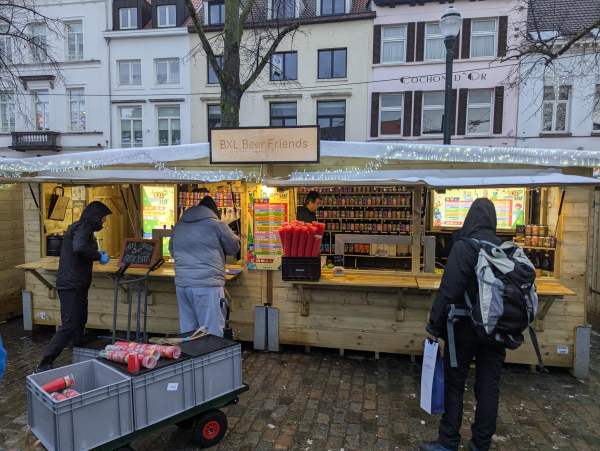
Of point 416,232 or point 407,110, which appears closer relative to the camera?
point 416,232

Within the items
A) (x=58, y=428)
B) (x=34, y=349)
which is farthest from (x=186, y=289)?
(x=34, y=349)

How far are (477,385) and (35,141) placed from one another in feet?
69.0

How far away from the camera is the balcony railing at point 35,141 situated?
17.6 meters

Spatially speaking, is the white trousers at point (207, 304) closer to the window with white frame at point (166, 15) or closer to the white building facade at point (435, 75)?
the white building facade at point (435, 75)

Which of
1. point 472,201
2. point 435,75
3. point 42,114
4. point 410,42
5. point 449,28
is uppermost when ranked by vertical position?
point 410,42

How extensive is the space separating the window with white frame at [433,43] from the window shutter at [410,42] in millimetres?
536

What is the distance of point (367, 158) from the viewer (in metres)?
4.75

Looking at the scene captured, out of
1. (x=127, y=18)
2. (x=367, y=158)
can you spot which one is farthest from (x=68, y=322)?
(x=127, y=18)

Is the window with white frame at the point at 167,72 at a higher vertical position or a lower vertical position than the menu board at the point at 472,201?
higher

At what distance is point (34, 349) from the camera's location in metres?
5.29

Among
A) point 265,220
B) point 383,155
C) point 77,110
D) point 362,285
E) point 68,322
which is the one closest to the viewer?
point 68,322

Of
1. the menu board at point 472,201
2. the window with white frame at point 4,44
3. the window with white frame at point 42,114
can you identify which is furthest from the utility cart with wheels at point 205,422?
the window with white frame at point 42,114

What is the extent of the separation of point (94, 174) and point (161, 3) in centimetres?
1621

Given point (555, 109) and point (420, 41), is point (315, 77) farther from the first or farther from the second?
point (555, 109)
